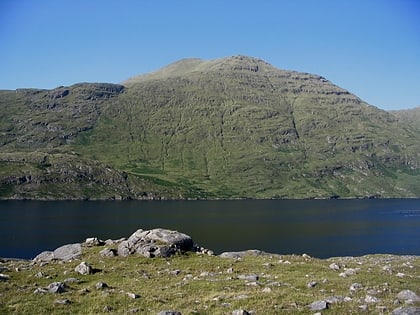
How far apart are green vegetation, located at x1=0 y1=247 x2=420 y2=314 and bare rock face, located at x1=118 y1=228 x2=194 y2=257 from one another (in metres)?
1.60

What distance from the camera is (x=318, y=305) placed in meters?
22.2

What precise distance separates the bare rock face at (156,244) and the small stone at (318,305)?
21.8 metres

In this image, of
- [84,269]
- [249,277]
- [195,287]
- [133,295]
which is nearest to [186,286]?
[195,287]

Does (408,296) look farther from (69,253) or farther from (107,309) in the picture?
(69,253)

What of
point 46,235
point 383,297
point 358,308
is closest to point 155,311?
point 358,308

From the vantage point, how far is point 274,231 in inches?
6762

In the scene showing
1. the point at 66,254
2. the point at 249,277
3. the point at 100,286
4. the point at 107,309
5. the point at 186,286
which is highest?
the point at 107,309

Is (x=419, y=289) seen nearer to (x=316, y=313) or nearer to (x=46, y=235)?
(x=316, y=313)

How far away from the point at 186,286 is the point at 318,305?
1019 cm

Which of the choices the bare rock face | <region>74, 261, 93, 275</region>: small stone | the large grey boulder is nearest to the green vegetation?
<region>74, 261, 93, 275</region>: small stone

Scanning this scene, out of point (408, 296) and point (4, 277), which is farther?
point (4, 277)

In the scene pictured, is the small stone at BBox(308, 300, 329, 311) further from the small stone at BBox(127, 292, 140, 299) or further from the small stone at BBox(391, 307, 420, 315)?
the small stone at BBox(127, 292, 140, 299)

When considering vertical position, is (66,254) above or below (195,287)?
below

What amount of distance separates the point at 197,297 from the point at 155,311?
13.2ft
